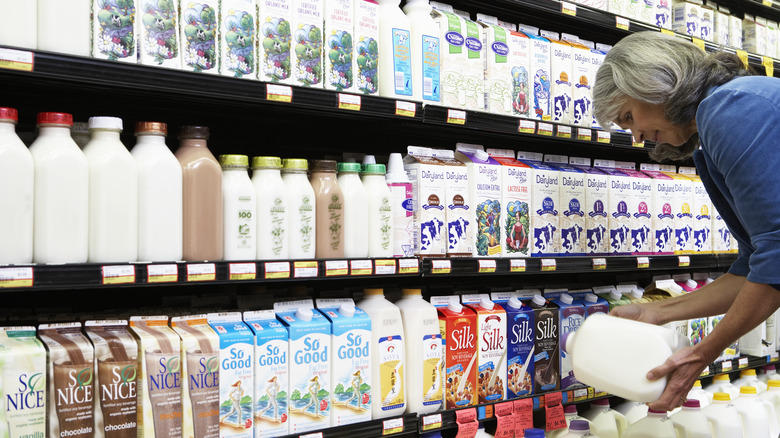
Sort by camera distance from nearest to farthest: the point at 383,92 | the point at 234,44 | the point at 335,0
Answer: the point at 234,44 → the point at 335,0 → the point at 383,92

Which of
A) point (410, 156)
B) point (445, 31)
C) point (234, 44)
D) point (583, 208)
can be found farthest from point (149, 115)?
point (583, 208)

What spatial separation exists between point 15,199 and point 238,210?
1.77 feet

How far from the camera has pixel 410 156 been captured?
88.7 inches

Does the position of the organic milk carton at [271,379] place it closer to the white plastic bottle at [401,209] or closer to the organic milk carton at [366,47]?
the white plastic bottle at [401,209]

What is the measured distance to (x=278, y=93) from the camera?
1827 mm

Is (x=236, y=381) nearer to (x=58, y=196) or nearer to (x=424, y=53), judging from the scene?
(x=58, y=196)

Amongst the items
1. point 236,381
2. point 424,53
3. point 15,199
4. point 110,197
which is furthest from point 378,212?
point 15,199

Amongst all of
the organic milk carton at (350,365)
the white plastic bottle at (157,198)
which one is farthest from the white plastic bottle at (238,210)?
the organic milk carton at (350,365)

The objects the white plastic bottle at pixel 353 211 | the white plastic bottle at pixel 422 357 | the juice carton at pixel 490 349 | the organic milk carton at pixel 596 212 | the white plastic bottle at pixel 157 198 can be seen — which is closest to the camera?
the white plastic bottle at pixel 157 198

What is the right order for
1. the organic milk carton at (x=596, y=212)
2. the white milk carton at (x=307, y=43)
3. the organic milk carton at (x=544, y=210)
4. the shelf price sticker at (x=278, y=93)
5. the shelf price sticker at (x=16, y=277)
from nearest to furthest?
the shelf price sticker at (x=16, y=277) → the shelf price sticker at (x=278, y=93) → the white milk carton at (x=307, y=43) → the organic milk carton at (x=544, y=210) → the organic milk carton at (x=596, y=212)

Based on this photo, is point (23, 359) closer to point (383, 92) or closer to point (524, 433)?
point (383, 92)

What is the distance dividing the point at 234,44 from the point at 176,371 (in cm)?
88

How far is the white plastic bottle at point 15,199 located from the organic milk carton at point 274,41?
2.11 ft

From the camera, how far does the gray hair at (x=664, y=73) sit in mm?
1837
